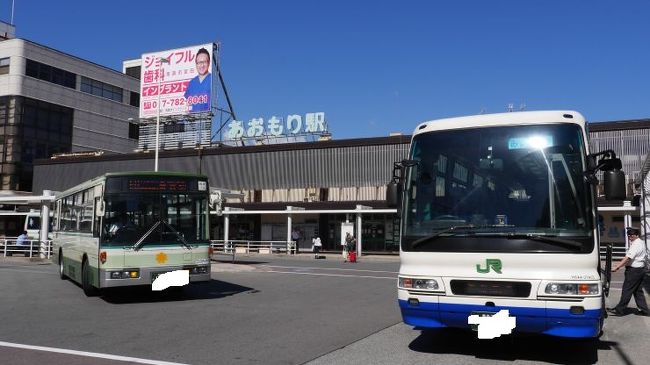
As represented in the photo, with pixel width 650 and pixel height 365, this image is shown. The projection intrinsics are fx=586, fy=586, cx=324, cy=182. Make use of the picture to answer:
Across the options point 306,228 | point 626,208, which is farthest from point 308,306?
point 306,228

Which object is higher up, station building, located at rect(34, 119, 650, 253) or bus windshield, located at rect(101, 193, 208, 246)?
station building, located at rect(34, 119, 650, 253)

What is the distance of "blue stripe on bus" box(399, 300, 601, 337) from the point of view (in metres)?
6.48

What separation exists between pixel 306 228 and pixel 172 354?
34234 mm

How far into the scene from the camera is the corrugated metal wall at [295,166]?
4041 centimetres

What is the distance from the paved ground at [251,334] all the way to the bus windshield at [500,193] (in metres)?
1.54

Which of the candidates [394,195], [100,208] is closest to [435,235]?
[394,195]

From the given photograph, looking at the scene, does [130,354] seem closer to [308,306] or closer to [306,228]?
[308,306]

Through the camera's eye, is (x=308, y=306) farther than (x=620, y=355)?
Yes

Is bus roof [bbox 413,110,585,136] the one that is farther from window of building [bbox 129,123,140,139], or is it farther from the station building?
window of building [bbox 129,123,140,139]

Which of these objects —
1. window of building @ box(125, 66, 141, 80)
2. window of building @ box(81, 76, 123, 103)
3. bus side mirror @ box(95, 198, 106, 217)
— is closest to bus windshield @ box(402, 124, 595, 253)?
bus side mirror @ box(95, 198, 106, 217)

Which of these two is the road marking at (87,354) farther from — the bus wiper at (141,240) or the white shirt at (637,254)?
the white shirt at (637,254)

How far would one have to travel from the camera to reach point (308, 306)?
12375mm

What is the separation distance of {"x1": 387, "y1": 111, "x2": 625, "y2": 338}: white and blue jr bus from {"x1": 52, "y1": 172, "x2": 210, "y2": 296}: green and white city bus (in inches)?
252

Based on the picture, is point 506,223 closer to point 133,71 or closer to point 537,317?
point 537,317
